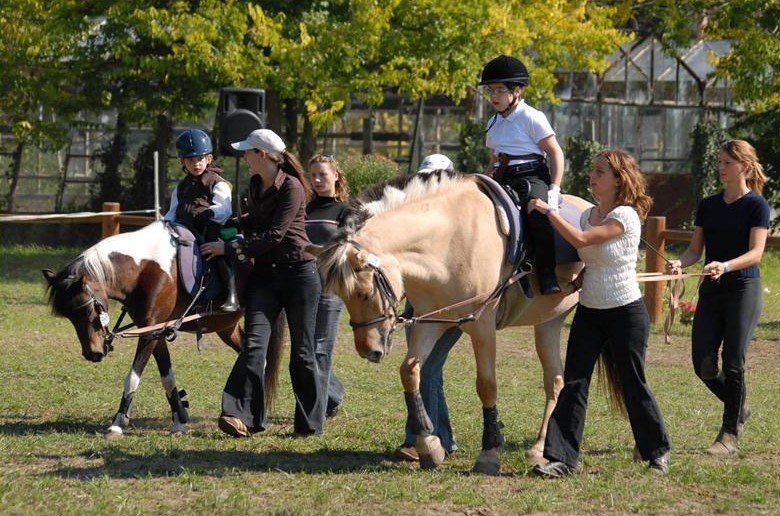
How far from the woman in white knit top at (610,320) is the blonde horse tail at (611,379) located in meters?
0.29

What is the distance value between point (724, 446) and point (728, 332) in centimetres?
71

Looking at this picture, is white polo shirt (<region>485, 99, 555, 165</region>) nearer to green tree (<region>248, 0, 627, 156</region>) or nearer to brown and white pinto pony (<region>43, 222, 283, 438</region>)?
brown and white pinto pony (<region>43, 222, 283, 438</region>)

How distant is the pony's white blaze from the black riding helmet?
8.12ft

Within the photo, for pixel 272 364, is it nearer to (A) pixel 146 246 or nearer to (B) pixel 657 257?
(A) pixel 146 246

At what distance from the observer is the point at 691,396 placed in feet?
33.2

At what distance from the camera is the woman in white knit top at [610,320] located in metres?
6.57

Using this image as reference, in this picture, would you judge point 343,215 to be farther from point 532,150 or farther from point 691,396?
point 691,396

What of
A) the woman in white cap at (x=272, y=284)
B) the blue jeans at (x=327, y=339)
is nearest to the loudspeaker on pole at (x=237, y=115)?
the blue jeans at (x=327, y=339)

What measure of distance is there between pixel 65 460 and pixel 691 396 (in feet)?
17.9

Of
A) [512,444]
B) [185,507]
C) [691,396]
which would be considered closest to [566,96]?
[691,396]

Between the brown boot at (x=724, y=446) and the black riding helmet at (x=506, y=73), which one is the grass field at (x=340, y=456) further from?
the black riding helmet at (x=506, y=73)

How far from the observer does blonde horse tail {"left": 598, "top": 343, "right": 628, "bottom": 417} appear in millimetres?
7082

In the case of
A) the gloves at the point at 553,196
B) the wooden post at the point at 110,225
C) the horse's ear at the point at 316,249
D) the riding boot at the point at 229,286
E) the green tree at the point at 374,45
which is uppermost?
the green tree at the point at 374,45

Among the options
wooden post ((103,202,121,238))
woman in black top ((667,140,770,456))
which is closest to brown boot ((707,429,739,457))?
woman in black top ((667,140,770,456))
